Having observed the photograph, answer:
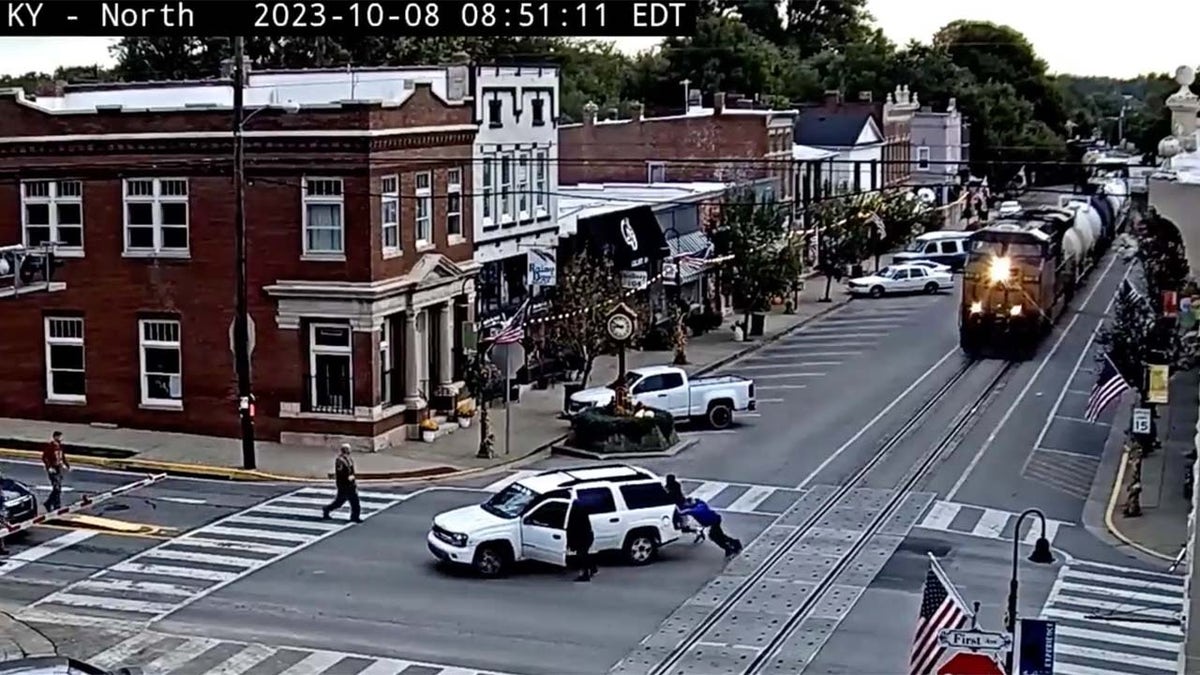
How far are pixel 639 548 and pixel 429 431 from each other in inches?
527

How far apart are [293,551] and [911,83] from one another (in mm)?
104350

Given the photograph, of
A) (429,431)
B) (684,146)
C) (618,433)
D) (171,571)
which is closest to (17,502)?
(171,571)

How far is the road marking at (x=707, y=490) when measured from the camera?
1395 inches

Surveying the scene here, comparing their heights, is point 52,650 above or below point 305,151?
below

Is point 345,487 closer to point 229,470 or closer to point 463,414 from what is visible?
point 229,470

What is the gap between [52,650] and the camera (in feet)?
79.5

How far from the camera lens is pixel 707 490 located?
36.1 metres

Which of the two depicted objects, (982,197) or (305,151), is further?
(982,197)

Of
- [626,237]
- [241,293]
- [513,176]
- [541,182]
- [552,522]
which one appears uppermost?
[513,176]

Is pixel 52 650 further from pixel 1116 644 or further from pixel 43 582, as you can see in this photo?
pixel 1116 644

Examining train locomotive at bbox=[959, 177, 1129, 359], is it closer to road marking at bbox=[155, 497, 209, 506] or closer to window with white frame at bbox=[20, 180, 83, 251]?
window with white frame at bbox=[20, 180, 83, 251]

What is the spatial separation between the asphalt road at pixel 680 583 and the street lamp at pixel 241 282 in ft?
5.16

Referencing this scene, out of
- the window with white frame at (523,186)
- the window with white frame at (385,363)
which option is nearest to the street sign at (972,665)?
the window with white frame at (385,363)

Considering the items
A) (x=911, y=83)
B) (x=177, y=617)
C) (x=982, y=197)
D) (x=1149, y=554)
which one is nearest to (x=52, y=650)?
(x=177, y=617)
